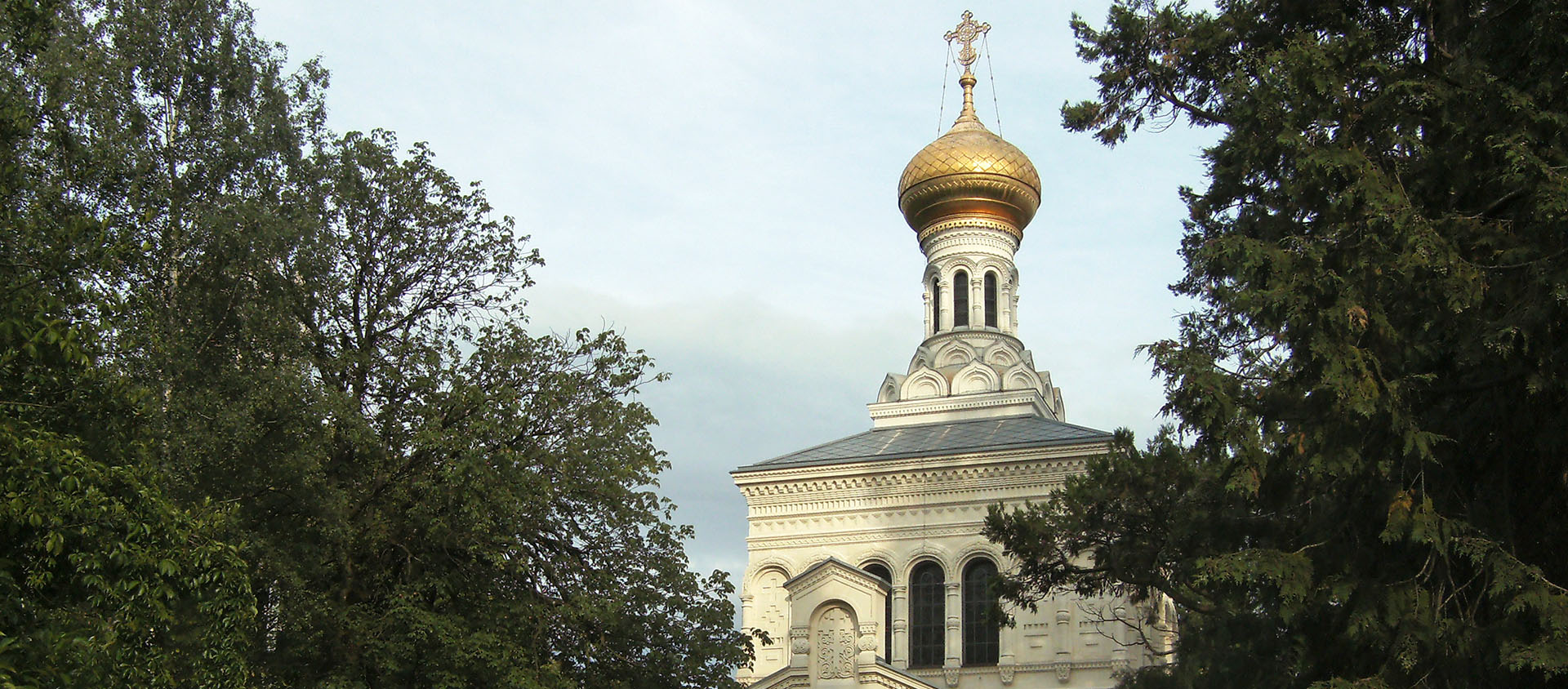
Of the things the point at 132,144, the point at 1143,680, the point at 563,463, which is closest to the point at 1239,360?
the point at 1143,680

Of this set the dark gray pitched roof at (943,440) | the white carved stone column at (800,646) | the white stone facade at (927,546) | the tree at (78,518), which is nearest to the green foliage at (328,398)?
the tree at (78,518)

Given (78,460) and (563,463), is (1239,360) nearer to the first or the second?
(563,463)

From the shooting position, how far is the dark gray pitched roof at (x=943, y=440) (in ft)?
79.8

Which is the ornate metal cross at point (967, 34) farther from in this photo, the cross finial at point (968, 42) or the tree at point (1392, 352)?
the tree at point (1392, 352)

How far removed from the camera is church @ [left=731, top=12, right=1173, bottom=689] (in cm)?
2092

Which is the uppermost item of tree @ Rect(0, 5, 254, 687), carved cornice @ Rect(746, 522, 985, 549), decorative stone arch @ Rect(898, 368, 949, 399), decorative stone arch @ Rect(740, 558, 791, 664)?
decorative stone arch @ Rect(898, 368, 949, 399)

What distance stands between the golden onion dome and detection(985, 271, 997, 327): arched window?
1089 mm

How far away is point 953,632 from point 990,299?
8.22m

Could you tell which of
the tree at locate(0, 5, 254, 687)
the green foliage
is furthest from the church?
the tree at locate(0, 5, 254, 687)

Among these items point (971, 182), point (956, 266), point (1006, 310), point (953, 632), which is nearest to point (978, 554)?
point (953, 632)

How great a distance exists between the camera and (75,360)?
8266 millimetres

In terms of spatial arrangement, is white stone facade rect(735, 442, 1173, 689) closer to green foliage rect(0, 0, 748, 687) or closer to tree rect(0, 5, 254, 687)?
green foliage rect(0, 0, 748, 687)

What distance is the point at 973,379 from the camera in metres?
28.5

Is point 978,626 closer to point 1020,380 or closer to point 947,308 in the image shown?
point 1020,380
